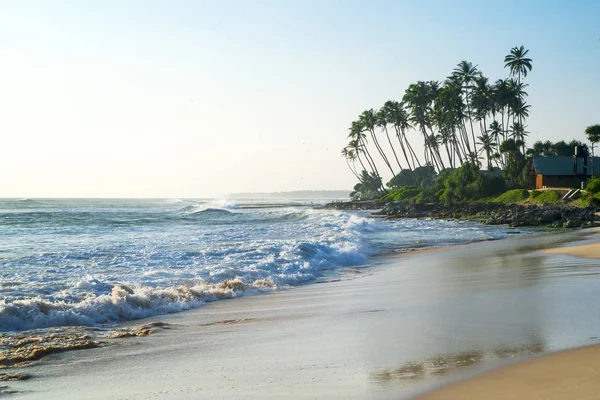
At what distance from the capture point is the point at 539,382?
17.7 ft

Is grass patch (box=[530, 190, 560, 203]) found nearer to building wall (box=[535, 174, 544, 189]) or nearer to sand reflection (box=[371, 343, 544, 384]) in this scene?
building wall (box=[535, 174, 544, 189])

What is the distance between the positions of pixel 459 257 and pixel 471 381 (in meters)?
14.6

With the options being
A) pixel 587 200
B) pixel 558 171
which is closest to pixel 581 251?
pixel 587 200

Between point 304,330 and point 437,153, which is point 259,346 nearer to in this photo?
point 304,330

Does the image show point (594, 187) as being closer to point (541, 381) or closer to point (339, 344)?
point (339, 344)

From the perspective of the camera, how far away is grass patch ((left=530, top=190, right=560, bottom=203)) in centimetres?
5122

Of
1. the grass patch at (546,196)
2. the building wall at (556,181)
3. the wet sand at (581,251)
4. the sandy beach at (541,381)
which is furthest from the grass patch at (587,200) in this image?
the sandy beach at (541,381)

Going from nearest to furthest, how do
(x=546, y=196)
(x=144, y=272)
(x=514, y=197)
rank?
(x=144, y=272) → (x=546, y=196) → (x=514, y=197)

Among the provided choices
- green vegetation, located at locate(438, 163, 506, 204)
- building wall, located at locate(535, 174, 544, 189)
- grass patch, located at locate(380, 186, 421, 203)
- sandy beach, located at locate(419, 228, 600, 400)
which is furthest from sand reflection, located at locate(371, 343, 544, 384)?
grass patch, located at locate(380, 186, 421, 203)

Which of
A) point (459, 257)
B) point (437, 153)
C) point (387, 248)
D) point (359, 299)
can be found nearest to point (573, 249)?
point (459, 257)

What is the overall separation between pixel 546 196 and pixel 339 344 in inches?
1977

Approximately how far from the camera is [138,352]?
7.84m

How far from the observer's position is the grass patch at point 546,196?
5122 cm

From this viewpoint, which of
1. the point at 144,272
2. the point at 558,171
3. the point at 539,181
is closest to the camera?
the point at 144,272
